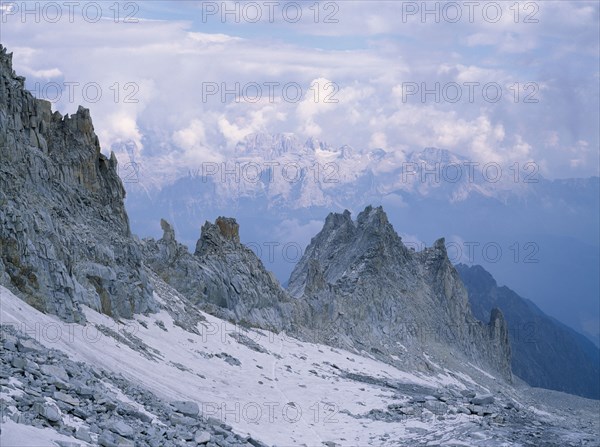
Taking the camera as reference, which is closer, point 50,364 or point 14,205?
point 50,364

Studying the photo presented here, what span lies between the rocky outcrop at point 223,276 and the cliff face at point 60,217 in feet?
37.4

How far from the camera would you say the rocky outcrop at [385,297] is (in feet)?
295

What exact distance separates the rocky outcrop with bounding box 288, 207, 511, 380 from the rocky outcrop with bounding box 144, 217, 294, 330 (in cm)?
583

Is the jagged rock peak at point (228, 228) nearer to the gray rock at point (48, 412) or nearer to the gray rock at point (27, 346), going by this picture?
the gray rock at point (27, 346)

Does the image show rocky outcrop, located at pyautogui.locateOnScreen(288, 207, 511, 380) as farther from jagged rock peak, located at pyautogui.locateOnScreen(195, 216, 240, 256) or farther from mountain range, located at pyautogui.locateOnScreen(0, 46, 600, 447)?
jagged rock peak, located at pyautogui.locateOnScreen(195, 216, 240, 256)

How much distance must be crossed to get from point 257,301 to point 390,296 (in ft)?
116

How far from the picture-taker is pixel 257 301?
245 feet

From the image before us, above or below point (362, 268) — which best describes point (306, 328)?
below

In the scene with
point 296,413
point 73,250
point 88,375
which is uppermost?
point 73,250

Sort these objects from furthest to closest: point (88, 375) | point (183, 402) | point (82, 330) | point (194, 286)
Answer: point (194, 286)
point (82, 330)
point (183, 402)
point (88, 375)

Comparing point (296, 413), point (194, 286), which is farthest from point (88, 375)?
point (194, 286)

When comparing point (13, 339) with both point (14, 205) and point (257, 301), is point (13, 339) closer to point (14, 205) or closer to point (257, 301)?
point (14, 205)

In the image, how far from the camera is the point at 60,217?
163 feet

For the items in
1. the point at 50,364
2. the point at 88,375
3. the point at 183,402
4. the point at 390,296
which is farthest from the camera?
the point at 390,296
